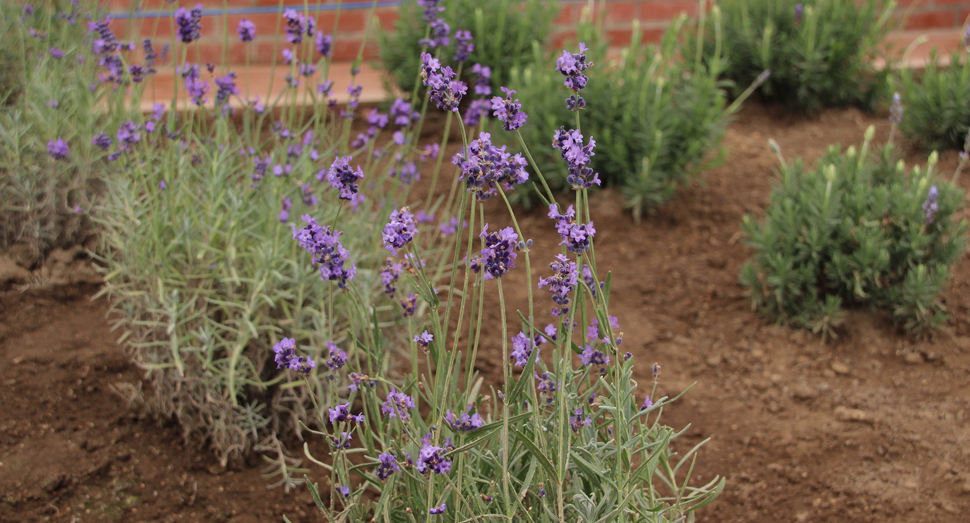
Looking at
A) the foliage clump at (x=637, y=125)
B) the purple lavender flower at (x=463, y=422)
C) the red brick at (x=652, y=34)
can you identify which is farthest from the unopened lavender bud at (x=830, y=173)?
the red brick at (x=652, y=34)

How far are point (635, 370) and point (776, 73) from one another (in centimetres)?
237

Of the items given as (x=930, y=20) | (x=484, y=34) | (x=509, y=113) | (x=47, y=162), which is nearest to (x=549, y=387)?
(x=509, y=113)

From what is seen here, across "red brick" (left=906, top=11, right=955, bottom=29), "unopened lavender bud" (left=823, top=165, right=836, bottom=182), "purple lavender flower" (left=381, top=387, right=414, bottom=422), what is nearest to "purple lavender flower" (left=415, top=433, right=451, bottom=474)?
"purple lavender flower" (left=381, top=387, right=414, bottom=422)

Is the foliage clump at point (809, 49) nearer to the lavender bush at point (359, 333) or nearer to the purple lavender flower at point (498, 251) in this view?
the lavender bush at point (359, 333)

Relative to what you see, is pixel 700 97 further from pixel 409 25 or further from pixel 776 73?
pixel 409 25

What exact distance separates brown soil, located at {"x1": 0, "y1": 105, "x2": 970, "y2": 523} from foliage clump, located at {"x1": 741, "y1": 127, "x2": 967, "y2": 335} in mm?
99

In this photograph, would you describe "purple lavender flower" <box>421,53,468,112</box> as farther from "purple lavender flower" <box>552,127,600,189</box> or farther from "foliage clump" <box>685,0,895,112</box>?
"foliage clump" <box>685,0,895,112</box>

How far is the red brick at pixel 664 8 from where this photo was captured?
6.05m

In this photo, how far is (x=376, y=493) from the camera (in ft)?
7.49

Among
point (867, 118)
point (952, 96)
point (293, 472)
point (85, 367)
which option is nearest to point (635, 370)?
point (293, 472)

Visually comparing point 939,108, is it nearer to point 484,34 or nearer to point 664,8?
point 484,34

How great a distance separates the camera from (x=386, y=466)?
5.02 feet

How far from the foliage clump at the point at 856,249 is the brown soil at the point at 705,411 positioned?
10 cm

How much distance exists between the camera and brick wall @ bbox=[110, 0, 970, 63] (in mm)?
5512
